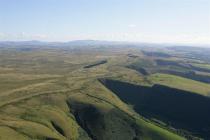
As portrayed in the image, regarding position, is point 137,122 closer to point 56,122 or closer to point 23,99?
point 56,122

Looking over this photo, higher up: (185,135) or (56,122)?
(56,122)

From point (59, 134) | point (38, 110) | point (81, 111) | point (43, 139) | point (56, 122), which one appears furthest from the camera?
point (81, 111)

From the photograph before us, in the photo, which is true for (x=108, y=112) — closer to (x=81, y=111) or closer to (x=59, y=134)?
(x=81, y=111)

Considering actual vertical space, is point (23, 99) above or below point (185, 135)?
above

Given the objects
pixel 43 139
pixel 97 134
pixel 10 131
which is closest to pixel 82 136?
pixel 97 134

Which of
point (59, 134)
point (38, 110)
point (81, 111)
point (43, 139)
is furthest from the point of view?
point (81, 111)

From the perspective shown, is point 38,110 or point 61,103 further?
point 61,103

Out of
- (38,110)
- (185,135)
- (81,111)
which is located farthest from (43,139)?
(185,135)

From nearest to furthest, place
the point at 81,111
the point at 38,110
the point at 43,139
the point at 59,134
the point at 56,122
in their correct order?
the point at 43,139 → the point at 59,134 → the point at 56,122 → the point at 38,110 → the point at 81,111

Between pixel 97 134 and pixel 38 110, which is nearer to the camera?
pixel 97 134
